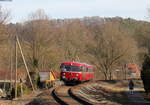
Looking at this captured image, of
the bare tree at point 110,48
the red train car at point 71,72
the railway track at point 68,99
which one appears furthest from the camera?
the bare tree at point 110,48

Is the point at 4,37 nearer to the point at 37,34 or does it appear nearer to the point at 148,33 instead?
the point at 37,34

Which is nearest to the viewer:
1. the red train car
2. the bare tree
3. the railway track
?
the railway track

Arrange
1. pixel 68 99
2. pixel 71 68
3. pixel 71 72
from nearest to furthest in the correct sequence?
pixel 68 99
pixel 71 72
pixel 71 68

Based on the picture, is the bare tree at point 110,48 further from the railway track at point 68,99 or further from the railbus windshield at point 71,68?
the railway track at point 68,99

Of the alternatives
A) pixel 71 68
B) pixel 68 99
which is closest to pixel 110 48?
pixel 71 68

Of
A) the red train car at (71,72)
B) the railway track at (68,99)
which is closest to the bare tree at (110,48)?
the red train car at (71,72)

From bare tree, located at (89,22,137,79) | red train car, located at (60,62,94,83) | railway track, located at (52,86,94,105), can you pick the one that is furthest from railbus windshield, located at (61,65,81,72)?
bare tree, located at (89,22,137,79)

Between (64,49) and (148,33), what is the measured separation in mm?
26017

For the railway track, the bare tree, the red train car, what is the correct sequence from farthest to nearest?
the bare tree, the red train car, the railway track

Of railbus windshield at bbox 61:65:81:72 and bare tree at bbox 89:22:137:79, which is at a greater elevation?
bare tree at bbox 89:22:137:79

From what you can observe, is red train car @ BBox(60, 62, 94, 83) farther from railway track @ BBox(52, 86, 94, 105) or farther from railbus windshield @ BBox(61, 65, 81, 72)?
railway track @ BBox(52, 86, 94, 105)

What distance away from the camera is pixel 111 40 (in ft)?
Result: 212

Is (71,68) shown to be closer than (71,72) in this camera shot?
No

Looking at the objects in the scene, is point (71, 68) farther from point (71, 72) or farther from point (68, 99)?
point (68, 99)
